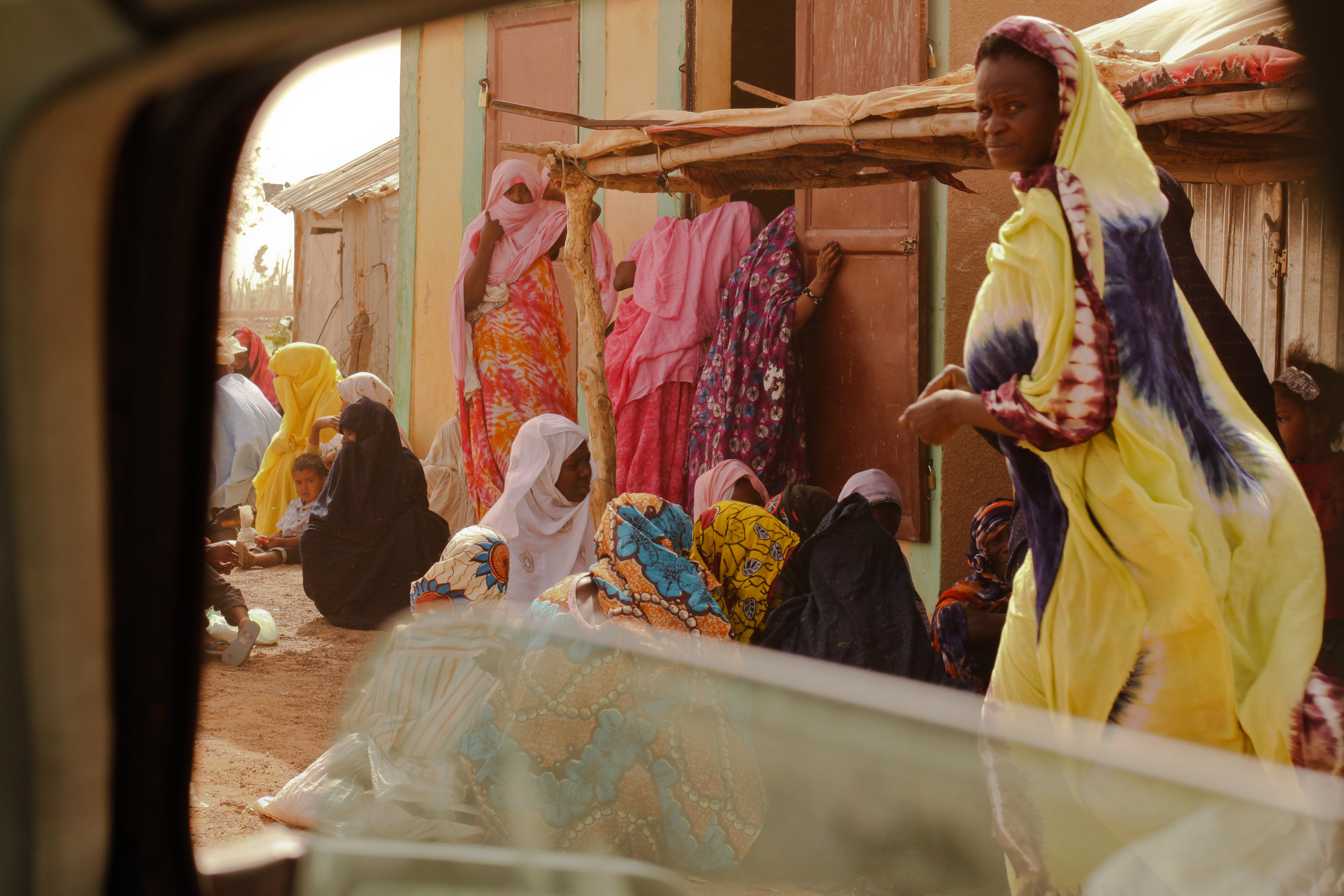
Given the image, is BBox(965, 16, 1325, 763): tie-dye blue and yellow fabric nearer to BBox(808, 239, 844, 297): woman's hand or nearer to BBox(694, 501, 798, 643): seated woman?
BBox(694, 501, 798, 643): seated woman

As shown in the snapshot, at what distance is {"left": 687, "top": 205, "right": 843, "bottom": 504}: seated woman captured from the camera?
5914mm

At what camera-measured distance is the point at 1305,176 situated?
13.2 feet

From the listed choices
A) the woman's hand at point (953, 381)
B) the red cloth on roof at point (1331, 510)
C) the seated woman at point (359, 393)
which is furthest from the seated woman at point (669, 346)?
the woman's hand at point (953, 381)

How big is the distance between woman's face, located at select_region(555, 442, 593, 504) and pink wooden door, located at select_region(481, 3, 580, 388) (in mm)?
1745

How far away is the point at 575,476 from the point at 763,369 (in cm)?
112

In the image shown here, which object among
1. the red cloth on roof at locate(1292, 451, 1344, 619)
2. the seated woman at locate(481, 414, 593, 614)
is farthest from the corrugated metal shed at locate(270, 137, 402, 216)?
the red cloth on roof at locate(1292, 451, 1344, 619)

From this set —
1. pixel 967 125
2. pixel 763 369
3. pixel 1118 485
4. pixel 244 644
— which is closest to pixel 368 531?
pixel 244 644

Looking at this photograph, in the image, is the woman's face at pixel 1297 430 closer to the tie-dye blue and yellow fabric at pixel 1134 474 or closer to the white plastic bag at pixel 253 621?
the tie-dye blue and yellow fabric at pixel 1134 474

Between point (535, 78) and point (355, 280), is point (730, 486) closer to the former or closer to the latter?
point (535, 78)

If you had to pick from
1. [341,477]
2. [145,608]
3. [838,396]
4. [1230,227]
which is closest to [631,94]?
[838,396]

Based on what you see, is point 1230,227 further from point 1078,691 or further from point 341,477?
point 341,477

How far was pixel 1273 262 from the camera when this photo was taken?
4.49 meters

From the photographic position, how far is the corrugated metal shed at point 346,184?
529 inches

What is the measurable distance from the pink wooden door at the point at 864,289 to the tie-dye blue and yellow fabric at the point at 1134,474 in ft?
11.3
